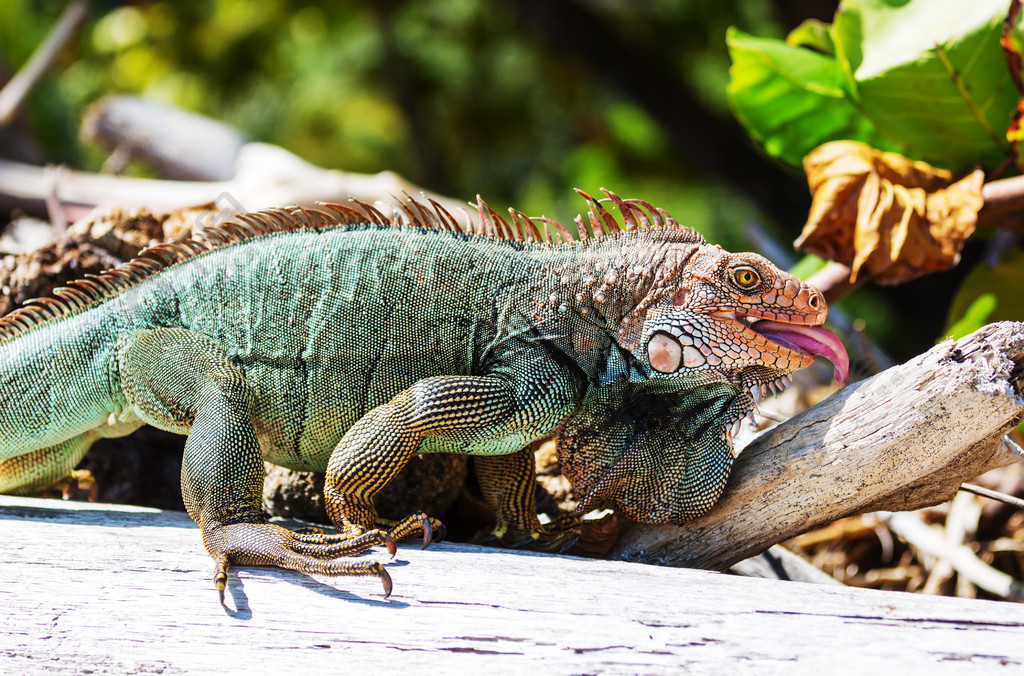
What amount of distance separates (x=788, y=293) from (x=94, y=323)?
7.92 ft

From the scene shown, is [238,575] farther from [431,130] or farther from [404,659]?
[431,130]

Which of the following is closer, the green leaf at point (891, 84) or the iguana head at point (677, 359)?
the iguana head at point (677, 359)

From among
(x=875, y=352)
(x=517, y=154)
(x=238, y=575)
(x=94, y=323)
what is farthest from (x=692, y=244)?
(x=517, y=154)

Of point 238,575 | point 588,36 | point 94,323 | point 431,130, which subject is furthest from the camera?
point 431,130

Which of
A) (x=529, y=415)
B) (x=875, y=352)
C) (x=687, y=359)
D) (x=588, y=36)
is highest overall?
(x=588, y=36)

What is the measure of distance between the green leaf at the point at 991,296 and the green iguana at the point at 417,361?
7.33 ft

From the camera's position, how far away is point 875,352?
189 inches

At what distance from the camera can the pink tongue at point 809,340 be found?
8.82 ft

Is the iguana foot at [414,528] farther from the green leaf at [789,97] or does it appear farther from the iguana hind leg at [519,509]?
the green leaf at [789,97]

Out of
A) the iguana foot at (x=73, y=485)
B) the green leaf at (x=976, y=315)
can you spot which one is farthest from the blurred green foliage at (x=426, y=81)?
the iguana foot at (x=73, y=485)

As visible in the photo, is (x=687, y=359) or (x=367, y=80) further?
(x=367, y=80)

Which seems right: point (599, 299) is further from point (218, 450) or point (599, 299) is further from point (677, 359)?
point (218, 450)

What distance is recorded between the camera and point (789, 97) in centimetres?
455

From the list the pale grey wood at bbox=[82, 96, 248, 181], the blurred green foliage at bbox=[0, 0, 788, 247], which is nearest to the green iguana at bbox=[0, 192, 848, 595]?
the pale grey wood at bbox=[82, 96, 248, 181]
